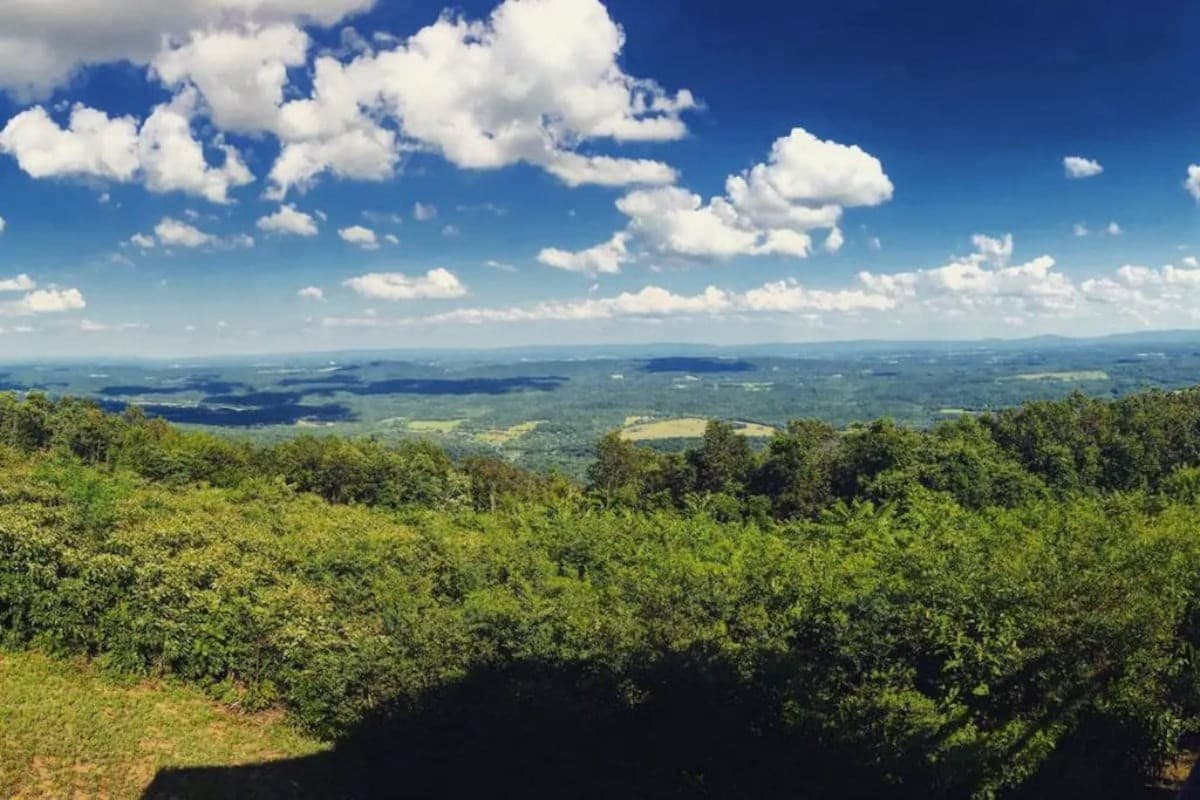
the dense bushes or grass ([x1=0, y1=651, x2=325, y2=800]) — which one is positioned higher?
the dense bushes

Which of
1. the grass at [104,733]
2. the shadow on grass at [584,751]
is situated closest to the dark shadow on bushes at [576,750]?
the shadow on grass at [584,751]

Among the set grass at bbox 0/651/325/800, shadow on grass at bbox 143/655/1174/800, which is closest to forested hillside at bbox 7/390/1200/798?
shadow on grass at bbox 143/655/1174/800

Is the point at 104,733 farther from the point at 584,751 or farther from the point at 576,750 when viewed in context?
the point at 584,751

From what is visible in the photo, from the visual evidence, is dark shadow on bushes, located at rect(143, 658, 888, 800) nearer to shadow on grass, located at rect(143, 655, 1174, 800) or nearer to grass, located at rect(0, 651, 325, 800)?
shadow on grass, located at rect(143, 655, 1174, 800)

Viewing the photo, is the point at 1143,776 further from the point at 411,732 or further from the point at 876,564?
the point at 411,732

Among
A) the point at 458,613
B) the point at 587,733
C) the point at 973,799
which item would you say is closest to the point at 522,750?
the point at 587,733

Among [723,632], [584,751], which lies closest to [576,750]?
[584,751]

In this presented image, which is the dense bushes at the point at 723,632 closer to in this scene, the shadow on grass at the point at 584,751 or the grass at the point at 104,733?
the shadow on grass at the point at 584,751
